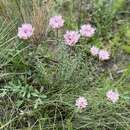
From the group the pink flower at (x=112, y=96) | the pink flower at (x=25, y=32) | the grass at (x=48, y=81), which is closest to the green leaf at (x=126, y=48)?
the grass at (x=48, y=81)

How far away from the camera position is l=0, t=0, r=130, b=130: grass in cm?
249

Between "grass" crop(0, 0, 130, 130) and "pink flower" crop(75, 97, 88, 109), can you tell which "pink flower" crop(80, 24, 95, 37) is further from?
"pink flower" crop(75, 97, 88, 109)

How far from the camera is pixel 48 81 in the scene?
260 cm

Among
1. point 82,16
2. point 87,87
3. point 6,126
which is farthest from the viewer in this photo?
point 82,16

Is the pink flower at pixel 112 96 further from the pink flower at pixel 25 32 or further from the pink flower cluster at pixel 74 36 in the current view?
the pink flower at pixel 25 32

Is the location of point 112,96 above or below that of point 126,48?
below

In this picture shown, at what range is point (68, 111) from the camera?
255 centimetres

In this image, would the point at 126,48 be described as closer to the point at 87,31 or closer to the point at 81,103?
the point at 87,31

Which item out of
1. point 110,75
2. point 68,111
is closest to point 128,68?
point 110,75

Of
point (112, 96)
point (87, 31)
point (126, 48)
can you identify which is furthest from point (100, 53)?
point (126, 48)

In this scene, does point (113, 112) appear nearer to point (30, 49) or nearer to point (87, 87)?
point (87, 87)

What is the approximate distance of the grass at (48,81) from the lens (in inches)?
98.2

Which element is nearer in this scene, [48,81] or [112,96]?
[112,96]

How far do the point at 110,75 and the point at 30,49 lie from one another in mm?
610
